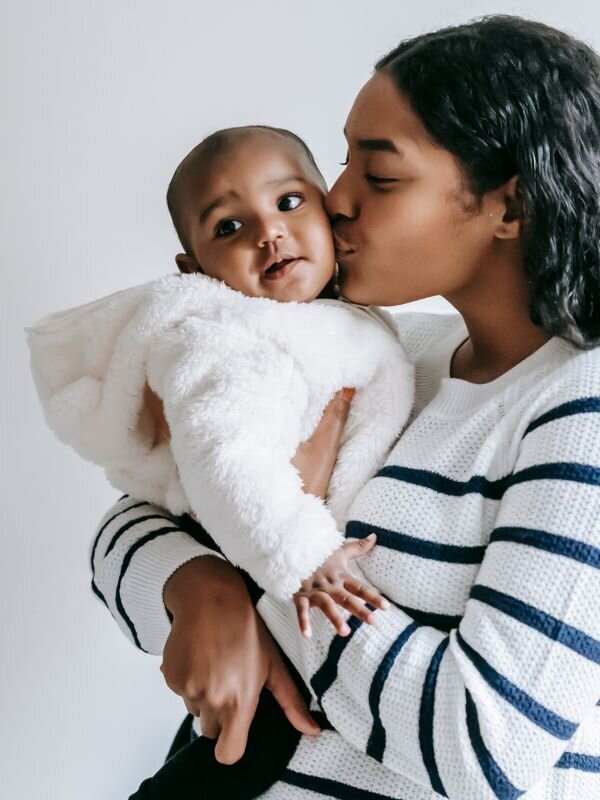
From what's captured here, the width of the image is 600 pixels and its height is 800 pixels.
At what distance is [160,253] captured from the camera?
1.57 meters

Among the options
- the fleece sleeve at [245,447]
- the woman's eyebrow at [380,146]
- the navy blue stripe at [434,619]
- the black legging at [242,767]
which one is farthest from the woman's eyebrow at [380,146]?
the black legging at [242,767]

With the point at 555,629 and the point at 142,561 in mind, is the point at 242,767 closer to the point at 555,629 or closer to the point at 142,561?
the point at 142,561

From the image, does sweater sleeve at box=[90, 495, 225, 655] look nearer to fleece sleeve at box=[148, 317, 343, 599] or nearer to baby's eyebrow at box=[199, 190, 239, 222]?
fleece sleeve at box=[148, 317, 343, 599]

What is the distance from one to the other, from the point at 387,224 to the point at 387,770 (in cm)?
58

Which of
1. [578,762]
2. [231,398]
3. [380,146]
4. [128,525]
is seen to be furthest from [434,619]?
[380,146]

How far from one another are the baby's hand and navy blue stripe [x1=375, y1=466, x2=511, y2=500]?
5.1 inches

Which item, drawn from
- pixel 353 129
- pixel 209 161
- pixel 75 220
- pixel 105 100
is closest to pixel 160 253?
pixel 75 220

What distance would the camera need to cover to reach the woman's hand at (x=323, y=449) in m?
1.01

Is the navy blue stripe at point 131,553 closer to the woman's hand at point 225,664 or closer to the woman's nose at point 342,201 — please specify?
the woman's hand at point 225,664

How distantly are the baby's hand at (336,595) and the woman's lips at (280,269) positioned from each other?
360 mm

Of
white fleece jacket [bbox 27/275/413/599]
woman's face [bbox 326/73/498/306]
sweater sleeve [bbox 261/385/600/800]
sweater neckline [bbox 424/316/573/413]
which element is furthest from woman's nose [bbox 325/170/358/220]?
sweater sleeve [bbox 261/385/600/800]

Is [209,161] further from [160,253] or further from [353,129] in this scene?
[160,253]

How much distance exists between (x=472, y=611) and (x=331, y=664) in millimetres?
155

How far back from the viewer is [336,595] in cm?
85
